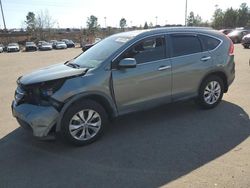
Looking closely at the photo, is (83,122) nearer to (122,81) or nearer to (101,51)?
(122,81)

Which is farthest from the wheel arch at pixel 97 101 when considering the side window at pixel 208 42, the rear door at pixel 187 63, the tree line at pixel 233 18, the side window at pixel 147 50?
the tree line at pixel 233 18

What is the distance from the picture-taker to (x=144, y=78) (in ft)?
17.4

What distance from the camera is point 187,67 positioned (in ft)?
19.2

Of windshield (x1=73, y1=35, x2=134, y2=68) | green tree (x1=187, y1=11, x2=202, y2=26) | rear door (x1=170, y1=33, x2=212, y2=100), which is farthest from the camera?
green tree (x1=187, y1=11, x2=202, y2=26)

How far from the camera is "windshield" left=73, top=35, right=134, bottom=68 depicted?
526cm

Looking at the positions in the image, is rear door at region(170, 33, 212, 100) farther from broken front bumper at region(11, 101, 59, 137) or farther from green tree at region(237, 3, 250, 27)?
green tree at region(237, 3, 250, 27)

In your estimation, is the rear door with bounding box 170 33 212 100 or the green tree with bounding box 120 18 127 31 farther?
the green tree with bounding box 120 18 127 31

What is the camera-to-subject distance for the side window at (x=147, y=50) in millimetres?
5288

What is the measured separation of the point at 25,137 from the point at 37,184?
1.78 meters

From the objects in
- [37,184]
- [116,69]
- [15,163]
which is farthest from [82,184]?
[116,69]

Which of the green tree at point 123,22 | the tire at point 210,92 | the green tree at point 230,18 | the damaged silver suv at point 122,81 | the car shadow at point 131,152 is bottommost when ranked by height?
the green tree at point 123,22

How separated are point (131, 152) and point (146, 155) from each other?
254 millimetres

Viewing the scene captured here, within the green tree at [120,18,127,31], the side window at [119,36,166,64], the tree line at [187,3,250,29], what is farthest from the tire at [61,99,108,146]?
the green tree at [120,18,127,31]

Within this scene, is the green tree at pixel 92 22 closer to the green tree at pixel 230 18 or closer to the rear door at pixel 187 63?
the green tree at pixel 230 18
